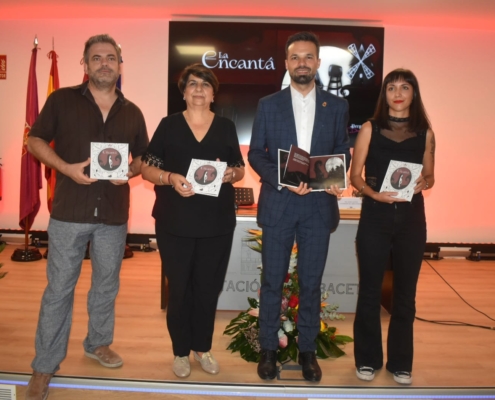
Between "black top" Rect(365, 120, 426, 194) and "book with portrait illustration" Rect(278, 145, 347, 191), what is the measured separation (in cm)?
23

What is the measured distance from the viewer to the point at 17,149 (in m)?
6.02

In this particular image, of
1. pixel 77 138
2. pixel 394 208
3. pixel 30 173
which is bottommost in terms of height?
pixel 394 208

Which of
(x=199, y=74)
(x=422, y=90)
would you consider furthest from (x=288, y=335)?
(x=422, y=90)

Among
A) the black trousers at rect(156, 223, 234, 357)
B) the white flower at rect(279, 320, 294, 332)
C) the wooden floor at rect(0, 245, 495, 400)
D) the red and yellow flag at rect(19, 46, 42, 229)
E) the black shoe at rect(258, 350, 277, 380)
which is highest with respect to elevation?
the red and yellow flag at rect(19, 46, 42, 229)

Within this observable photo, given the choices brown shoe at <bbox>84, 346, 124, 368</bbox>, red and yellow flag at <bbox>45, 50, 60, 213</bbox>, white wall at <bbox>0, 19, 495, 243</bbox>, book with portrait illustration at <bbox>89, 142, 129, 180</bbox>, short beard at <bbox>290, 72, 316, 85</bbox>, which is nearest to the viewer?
book with portrait illustration at <bbox>89, 142, 129, 180</bbox>

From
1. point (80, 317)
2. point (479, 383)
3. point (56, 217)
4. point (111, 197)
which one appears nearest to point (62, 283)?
point (56, 217)

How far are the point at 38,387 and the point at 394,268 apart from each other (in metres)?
1.79

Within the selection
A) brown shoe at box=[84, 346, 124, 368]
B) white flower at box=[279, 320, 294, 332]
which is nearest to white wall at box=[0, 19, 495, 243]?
white flower at box=[279, 320, 294, 332]

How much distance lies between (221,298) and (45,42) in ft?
13.2

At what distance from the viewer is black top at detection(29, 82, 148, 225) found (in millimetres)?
2299

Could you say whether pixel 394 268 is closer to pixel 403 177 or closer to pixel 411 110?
pixel 403 177

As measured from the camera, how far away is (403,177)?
7.63ft

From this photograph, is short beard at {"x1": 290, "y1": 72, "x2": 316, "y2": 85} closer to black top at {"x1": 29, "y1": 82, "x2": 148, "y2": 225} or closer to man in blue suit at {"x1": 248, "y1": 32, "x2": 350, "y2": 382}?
man in blue suit at {"x1": 248, "y1": 32, "x2": 350, "y2": 382}

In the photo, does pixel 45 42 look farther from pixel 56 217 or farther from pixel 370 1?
pixel 56 217
